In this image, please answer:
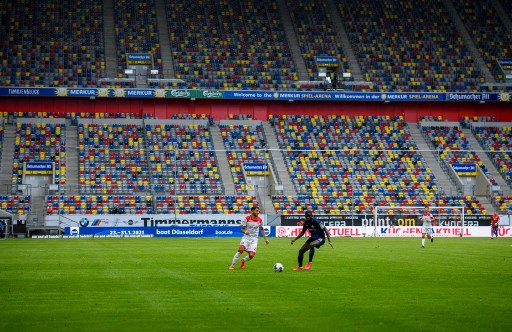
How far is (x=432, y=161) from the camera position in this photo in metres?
70.4

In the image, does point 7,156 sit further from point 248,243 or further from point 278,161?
point 248,243

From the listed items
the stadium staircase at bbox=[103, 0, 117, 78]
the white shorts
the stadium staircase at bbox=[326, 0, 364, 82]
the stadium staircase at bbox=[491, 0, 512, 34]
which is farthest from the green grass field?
the stadium staircase at bbox=[491, 0, 512, 34]

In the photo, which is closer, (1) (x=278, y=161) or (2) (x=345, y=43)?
(1) (x=278, y=161)

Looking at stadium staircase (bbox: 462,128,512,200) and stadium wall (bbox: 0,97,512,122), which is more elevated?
stadium wall (bbox: 0,97,512,122)

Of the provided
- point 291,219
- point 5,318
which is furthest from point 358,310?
point 291,219

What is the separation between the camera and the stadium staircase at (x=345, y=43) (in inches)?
2985

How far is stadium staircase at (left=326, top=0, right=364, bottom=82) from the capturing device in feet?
249

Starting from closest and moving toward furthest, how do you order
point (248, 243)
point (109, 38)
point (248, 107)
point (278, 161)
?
point (248, 243) < point (278, 161) < point (109, 38) < point (248, 107)

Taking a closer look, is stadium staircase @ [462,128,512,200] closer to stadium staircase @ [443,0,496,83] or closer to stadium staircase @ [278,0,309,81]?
stadium staircase @ [443,0,496,83]

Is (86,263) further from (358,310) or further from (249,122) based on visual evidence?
(249,122)

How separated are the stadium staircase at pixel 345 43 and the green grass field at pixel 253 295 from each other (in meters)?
45.8

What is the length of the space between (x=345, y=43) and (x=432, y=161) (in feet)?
50.0

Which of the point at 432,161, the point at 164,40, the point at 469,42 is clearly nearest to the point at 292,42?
the point at 164,40

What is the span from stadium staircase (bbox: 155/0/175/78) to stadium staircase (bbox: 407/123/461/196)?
22599mm
